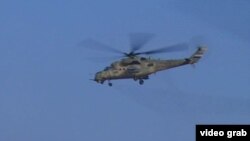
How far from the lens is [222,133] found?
335 cm

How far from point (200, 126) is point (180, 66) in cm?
42

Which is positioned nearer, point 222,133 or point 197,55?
point 222,133

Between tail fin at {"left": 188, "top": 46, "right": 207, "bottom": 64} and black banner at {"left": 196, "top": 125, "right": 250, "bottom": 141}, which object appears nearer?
black banner at {"left": 196, "top": 125, "right": 250, "bottom": 141}

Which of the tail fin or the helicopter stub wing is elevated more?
the tail fin

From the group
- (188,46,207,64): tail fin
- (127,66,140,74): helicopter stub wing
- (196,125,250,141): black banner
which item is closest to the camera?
(196,125,250,141): black banner

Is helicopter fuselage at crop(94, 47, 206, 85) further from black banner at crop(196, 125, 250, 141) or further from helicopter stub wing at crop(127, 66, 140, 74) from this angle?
black banner at crop(196, 125, 250, 141)

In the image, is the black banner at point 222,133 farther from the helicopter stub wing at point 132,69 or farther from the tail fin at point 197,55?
the helicopter stub wing at point 132,69

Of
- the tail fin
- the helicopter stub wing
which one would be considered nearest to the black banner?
the tail fin

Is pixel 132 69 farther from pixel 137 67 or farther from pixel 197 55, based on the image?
pixel 197 55

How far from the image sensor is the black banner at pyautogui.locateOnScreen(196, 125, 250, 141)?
10.9 ft

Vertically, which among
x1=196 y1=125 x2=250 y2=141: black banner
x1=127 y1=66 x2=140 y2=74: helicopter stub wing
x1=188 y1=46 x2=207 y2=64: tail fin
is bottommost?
x1=196 y1=125 x2=250 y2=141: black banner

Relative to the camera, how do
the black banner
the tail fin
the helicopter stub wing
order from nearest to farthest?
the black banner → the tail fin → the helicopter stub wing

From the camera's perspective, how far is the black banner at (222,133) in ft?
10.9

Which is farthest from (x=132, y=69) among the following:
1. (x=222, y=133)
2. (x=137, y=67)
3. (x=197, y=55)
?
(x=222, y=133)
